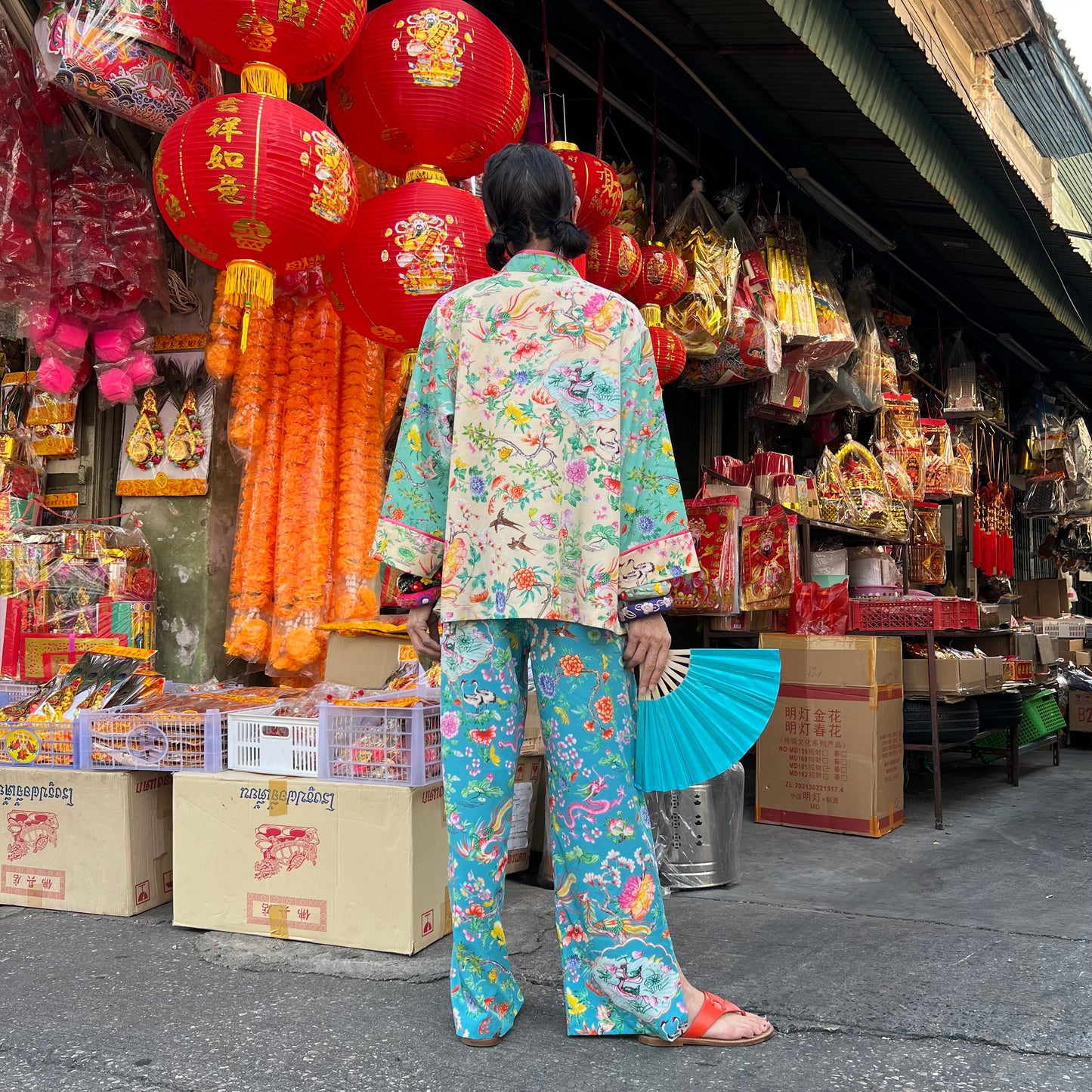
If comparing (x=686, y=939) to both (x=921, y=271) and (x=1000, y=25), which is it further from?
(x=921, y=271)

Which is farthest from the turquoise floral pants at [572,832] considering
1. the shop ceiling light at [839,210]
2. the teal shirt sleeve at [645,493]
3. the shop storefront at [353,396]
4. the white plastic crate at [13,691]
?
the shop ceiling light at [839,210]

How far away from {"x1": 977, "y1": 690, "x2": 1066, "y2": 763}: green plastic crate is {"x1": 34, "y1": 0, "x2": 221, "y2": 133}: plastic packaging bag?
5112mm

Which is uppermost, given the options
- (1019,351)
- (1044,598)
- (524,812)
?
A: (1019,351)

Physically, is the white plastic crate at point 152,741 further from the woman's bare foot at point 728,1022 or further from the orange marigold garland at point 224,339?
the woman's bare foot at point 728,1022

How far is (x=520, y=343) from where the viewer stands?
1.99m

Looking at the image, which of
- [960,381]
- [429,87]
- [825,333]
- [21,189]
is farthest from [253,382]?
[960,381]

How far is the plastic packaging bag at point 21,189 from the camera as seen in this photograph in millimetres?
3398

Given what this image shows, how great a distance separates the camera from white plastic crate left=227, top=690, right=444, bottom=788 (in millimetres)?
2588

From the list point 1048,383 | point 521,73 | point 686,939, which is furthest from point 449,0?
point 1048,383

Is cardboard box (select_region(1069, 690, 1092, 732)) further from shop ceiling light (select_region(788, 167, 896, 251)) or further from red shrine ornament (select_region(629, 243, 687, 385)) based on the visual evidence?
red shrine ornament (select_region(629, 243, 687, 385))

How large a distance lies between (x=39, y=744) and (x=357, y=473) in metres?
1.37

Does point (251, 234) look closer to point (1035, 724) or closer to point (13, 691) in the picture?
point (13, 691)

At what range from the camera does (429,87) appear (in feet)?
9.76

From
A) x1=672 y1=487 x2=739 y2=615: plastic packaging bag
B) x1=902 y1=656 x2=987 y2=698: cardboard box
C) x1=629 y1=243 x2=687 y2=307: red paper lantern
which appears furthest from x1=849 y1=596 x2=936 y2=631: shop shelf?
x1=629 y1=243 x2=687 y2=307: red paper lantern
